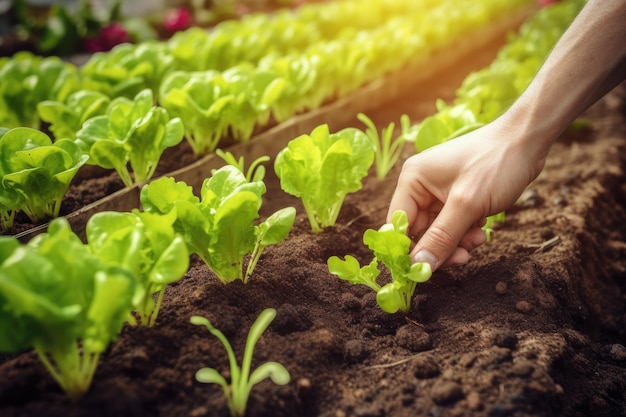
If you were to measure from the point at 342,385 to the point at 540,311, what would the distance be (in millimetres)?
685

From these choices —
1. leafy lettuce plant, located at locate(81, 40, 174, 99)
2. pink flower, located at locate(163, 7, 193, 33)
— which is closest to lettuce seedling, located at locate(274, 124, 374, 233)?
leafy lettuce plant, located at locate(81, 40, 174, 99)

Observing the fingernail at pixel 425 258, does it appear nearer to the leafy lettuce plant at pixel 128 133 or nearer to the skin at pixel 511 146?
the skin at pixel 511 146

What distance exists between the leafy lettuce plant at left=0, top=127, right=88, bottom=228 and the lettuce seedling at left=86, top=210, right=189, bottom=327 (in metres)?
0.49

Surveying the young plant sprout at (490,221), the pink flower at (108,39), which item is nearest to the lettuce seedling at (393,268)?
the young plant sprout at (490,221)

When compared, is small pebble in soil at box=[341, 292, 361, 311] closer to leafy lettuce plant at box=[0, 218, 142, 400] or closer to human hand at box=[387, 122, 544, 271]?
human hand at box=[387, 122, 544, 271]

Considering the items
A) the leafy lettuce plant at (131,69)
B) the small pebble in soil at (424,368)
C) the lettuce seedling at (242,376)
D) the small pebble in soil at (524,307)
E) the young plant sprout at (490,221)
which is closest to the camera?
the lettuce seedling at (242,376)

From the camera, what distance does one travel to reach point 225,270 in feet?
5.85

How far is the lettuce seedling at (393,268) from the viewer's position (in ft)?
5.45

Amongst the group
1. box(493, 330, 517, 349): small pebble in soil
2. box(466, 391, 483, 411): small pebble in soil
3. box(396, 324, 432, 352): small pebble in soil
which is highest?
box(493, 330, 517, 349): small pebble in soil

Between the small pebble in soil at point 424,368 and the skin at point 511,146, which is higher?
the skin at point 511,146

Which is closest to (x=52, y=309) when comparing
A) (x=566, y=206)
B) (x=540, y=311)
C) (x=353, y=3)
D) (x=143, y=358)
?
(x=143, y=358)

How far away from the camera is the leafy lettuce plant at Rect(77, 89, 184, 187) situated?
2172 millimetres

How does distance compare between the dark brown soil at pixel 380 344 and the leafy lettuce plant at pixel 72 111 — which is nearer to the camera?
the dark brown soil at pixel 380 344

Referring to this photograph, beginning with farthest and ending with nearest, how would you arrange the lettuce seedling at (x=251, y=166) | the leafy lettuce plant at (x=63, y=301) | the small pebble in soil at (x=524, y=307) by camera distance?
the lettuce seedling at (x=251, y=166) < the small pebble in soil at (x=524, y=307) < the leafy lettuce plant at (x=63, y=301)
